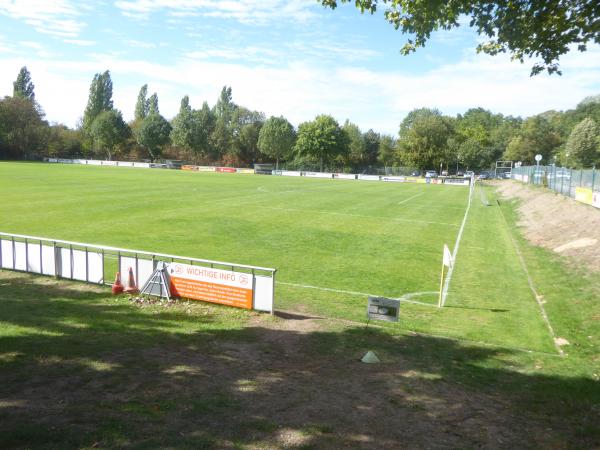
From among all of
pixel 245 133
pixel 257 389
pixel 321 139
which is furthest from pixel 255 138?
pixel 257 389

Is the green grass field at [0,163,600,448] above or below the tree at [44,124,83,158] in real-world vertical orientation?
below

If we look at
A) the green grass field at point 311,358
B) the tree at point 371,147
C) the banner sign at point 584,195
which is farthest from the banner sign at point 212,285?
the tree at point 371,147

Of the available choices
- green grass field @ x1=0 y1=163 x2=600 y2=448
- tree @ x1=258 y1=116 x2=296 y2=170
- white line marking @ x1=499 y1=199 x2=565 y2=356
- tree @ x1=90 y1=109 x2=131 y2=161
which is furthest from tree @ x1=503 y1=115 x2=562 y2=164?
green grass field @ x1=0 y1=163 x2=600 y2=448

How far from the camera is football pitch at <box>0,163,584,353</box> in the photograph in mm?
12852

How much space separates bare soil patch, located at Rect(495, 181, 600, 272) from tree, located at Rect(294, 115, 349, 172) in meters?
71.3

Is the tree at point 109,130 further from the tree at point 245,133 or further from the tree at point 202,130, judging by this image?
the tree at point 245,133

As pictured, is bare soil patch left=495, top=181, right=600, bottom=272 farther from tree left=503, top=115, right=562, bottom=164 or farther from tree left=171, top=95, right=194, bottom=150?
tree left=171, top=95, right=194, bottom=150

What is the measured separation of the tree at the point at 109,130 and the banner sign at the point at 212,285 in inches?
4363

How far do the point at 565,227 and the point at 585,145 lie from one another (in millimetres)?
66708

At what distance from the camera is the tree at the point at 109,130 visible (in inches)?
4414

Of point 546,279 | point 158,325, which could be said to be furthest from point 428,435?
point 546,279

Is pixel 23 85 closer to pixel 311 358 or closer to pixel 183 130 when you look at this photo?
pixel 183 130

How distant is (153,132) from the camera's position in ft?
369

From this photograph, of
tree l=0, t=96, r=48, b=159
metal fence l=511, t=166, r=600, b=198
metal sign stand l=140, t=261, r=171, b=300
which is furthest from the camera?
tree l=0, t=96, r=48, b=159
